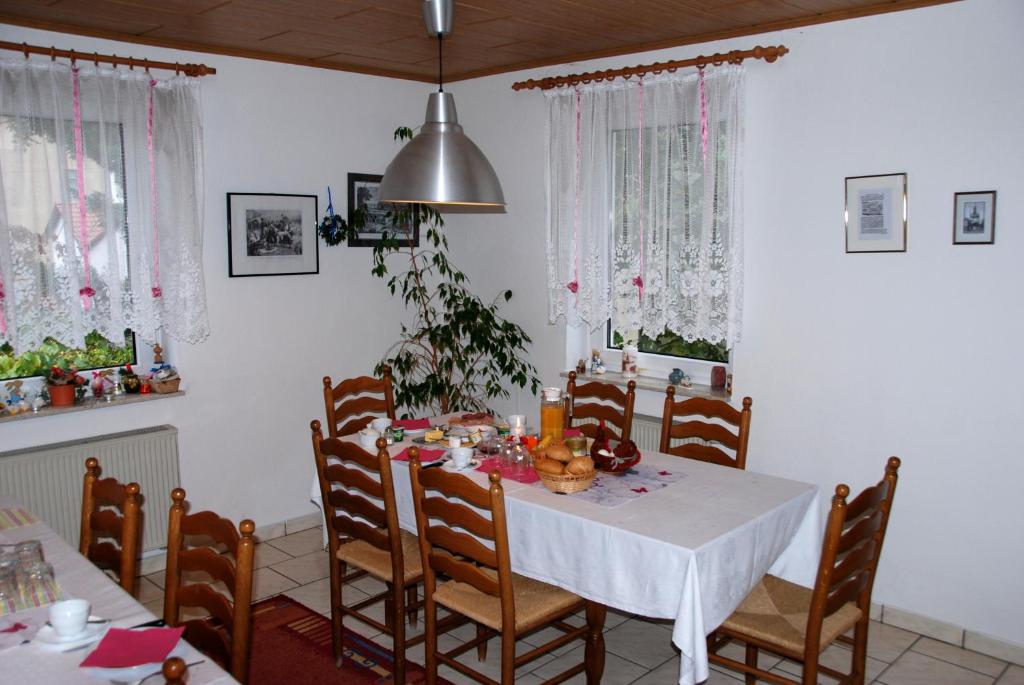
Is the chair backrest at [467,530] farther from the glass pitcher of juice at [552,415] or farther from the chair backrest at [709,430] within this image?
the chair backrest at [709,430]

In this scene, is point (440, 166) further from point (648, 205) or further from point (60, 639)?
point (60, 639)

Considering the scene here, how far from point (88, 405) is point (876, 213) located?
11.0ft

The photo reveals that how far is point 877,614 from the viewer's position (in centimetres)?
350

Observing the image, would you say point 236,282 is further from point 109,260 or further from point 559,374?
point 559,374

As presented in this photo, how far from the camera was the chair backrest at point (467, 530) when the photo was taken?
95.9 inches

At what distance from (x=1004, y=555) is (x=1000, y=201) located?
50.6 inches

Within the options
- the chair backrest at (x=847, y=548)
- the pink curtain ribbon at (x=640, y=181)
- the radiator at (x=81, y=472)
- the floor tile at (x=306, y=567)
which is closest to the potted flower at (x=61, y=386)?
the radiator at (x=81, y=472)

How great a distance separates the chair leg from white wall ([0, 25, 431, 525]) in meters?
2.18

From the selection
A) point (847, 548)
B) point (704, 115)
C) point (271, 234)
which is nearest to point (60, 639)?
point (847, 548)

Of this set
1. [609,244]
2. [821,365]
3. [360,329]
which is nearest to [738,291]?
[821,365]

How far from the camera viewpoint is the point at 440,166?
2732 mm

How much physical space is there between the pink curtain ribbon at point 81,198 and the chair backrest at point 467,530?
1842mm

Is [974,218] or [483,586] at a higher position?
[974,218]

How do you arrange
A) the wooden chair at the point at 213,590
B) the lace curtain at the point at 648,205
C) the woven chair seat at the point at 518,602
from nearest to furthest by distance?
the wooden chair at the point at 213,590, the woven chair seat at the point at 518,602, the lace curtain at the point at 648,205
